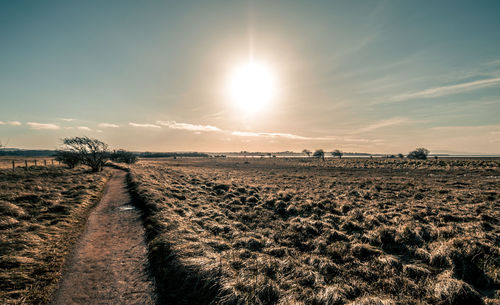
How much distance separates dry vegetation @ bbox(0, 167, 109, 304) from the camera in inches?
219

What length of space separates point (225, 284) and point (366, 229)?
9.43 meters

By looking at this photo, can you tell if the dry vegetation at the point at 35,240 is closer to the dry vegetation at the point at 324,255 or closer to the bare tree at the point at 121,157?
the dry vegetation at the point at 324,255

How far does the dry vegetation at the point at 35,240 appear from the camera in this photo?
219 inches

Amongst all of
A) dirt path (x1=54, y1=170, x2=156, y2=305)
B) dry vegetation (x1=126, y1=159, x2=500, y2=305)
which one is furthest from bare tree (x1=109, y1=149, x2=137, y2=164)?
dirt path (x1=54, y1=170, x2=156, y2=305)

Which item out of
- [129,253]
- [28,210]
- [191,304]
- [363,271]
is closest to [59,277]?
[129,253]

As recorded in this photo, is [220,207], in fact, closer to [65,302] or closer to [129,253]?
[129,253]

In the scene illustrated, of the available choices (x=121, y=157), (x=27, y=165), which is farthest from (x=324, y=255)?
(x=121, y=157)

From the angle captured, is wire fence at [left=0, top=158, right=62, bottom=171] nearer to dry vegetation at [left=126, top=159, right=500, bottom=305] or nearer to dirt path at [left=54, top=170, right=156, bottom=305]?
dirt path at [left=54, top=170, right=156, bottom=305]

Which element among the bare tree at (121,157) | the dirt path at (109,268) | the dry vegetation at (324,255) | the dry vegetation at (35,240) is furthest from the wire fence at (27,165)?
the dry vegetation at (324,255)

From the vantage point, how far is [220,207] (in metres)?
16.2

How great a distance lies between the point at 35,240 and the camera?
7945 millimetres

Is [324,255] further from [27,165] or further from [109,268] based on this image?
[27,165]

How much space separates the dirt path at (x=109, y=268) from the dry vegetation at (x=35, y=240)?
1.42 feet

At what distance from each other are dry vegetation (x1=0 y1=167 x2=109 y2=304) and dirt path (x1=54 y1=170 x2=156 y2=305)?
43cm
